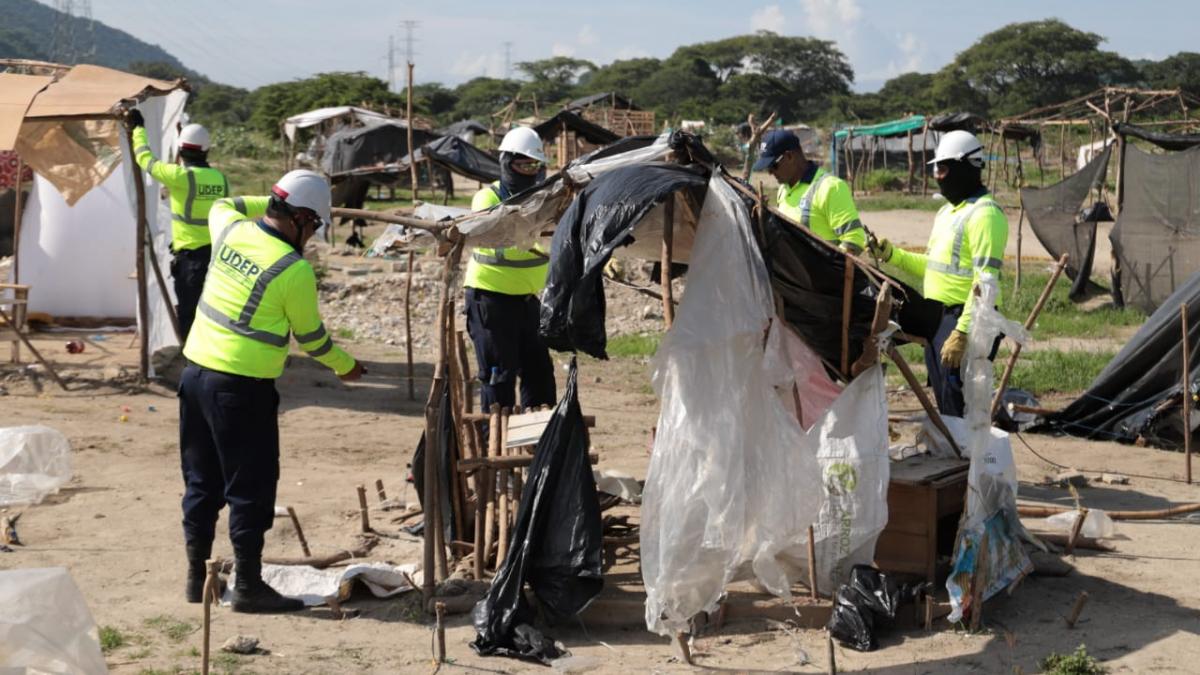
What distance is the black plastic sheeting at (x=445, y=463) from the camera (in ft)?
20.4

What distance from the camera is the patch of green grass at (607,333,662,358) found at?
13.3 meters

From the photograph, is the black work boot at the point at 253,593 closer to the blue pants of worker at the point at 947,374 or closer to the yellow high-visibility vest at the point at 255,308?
the yellow high-visibility vest at the point at 255,308

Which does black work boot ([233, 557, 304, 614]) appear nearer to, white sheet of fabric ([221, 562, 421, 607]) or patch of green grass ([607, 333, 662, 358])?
white sheet of fabric ([221, 562, 421, 607])

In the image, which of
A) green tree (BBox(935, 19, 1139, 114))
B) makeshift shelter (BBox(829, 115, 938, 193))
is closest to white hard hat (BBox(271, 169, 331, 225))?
makeshift shelter (BBox(829, 115, 938, 193))

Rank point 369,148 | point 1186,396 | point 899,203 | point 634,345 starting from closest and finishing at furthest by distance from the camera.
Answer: point 1186,396, point 634,345, point 369,148, point 899,203

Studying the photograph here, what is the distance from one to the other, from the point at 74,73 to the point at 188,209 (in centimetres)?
210

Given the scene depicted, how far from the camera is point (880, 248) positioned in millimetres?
7078

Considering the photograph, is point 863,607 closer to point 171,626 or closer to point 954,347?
point 954,347

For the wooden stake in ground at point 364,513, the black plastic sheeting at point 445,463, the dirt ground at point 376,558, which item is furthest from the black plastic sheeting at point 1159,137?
the black plastic sheeting at point 445,463

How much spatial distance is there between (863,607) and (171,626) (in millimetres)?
2997

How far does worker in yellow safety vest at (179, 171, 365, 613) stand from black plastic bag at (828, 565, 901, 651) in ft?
8.07

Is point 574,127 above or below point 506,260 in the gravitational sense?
above

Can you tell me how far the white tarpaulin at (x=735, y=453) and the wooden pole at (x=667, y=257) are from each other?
4.4 inches

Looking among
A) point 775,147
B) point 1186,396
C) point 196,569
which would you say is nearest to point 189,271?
point 196,569
